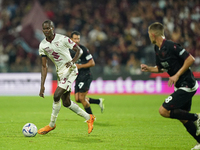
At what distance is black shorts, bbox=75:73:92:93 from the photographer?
9.19 m

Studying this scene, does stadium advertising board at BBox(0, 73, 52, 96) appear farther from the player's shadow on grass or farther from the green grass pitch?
the player's shadow on grass

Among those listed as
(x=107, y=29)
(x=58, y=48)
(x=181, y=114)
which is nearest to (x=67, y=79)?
(x=58, y=48)

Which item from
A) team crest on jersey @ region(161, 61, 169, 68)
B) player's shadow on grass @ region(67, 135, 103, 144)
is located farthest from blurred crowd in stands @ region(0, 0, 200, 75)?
team crest on jersey @ region(161, 61, 169, 68)

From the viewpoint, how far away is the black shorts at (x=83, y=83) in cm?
919

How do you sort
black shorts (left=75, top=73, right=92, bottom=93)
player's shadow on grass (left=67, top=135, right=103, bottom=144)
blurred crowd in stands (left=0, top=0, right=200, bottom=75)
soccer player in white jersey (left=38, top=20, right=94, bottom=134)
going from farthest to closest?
blurred crowd in stands (left=0, top=0, right=200, bottom=75)
black shorts (left=75, top=73, right=92, bottom=93)
soccer player in white jersey (left=38, top=20, right=94, bottom=134)
player's shadow on grass (left=67, top=135, right=103, bottom=144)

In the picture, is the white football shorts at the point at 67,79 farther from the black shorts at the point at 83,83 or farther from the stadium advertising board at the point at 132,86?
the stadium advertising board at the point at 132,86

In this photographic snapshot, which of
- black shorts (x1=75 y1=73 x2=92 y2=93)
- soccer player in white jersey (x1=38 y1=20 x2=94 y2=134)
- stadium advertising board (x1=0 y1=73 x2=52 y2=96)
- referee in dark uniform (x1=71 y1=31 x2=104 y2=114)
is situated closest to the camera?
soccer player in white jersey (x1=38 y1=20 x2=94 y2=134)

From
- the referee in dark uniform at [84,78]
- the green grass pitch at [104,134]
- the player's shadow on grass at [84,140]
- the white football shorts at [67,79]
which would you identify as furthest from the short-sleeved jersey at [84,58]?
the player's shadow on grass at [84,140]

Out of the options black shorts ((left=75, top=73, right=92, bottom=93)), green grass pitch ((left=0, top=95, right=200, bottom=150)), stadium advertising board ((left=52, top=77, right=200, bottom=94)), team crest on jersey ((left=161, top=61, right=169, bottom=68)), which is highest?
team crest on jersey ((left=161, top=61, right=169, bottom=68))

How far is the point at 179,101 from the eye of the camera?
17.6 feet

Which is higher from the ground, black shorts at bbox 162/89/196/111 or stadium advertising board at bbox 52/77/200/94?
black shorts at bbox 162/89/196/111

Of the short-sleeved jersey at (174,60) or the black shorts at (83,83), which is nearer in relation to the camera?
the short-sleeved jersey at (174,60)

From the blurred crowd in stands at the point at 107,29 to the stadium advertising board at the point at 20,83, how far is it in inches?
13.9

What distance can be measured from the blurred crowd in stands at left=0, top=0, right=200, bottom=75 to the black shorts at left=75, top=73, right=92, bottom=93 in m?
7.82
